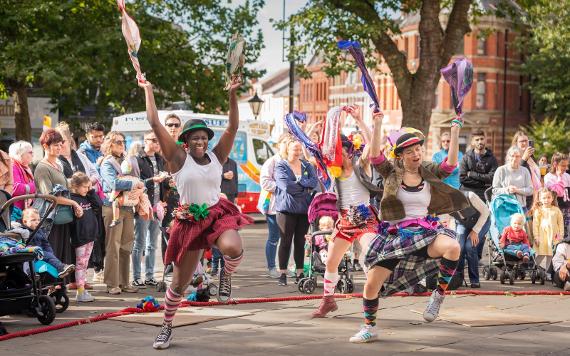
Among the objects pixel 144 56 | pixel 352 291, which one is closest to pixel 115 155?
pixel 352 291

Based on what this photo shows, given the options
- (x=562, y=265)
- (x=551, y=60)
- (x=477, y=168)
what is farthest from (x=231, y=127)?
(x=551, y=60)

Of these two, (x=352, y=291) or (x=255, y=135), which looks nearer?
(x=352, y=291)

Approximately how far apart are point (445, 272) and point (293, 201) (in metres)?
4.21

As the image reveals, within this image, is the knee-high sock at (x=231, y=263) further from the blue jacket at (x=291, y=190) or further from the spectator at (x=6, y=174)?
the blue jacket at (x=291, y=190)

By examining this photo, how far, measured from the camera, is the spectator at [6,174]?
10.4 m

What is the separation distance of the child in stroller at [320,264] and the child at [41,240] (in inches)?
116

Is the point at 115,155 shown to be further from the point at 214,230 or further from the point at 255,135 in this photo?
the point at 255,135

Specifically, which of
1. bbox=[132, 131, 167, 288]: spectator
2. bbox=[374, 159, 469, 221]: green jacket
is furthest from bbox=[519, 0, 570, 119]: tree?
bbox=[374, 159, 469, 221]: green jacket

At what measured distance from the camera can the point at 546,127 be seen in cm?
5894

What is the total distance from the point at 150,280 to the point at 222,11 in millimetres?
28037

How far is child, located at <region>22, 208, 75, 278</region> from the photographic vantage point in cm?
1038

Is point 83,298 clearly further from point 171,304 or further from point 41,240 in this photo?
point 171,304

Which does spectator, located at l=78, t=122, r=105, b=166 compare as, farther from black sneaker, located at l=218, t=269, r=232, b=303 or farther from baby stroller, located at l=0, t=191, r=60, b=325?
black sneaker, located at l=218, t=269, r=232, b=303

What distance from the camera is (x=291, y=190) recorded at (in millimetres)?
13070
